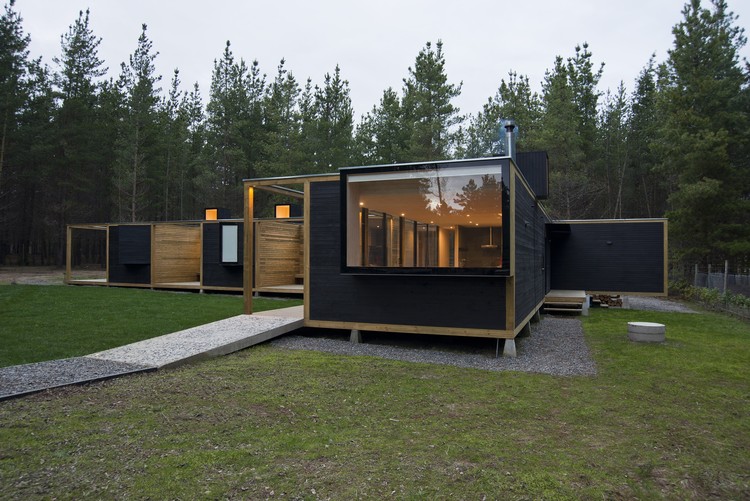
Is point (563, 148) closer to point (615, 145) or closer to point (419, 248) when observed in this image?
point (615, 145)

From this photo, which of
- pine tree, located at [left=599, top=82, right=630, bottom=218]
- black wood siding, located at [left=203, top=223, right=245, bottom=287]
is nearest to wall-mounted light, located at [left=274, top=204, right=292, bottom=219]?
black wood siding, located at [left=203, top=223, right=245, bottom=287]

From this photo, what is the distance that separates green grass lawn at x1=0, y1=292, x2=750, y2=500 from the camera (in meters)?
A: 2.46

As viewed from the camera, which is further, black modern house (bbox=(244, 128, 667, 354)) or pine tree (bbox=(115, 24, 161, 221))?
pine tree (bbox=(115, 24, 161, 221))

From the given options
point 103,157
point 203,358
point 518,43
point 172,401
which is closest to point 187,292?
point 203,358

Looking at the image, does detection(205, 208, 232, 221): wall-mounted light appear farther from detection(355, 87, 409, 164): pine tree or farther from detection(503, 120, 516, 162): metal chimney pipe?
detection(355, 87, 409, 164): pine tree

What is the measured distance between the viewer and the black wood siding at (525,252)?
20.8ft

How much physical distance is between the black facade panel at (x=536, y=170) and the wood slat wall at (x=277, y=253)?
689cm

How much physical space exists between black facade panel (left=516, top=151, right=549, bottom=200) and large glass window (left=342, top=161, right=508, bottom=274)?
4931mm

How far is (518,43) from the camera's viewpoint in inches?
838

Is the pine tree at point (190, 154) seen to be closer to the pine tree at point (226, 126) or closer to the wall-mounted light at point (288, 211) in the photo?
the pine tree at point (226, 126)

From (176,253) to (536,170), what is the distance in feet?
37.0

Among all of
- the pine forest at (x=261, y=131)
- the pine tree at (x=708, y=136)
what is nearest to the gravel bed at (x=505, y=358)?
the pine tree at (x=708, y=136)

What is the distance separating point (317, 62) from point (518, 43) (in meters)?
10.4

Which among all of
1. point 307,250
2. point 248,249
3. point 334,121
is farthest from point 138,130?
point 307,250
